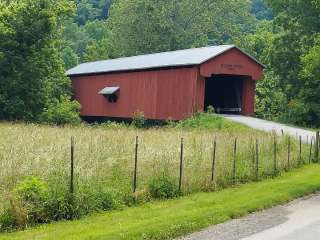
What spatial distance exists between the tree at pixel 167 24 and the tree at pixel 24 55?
1220 inches

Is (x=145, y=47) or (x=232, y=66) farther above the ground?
(x=145, y=47)

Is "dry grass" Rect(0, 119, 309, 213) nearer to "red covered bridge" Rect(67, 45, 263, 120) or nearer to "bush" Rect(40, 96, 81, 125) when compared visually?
"red covered bridge" Rect(67, 45, 263, 120)

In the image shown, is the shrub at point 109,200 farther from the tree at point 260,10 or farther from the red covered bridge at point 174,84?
the tree at point 260,10

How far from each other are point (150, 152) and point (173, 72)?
2031 centimetres

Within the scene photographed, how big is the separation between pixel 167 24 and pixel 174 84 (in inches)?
1312

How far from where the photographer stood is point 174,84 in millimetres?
35031

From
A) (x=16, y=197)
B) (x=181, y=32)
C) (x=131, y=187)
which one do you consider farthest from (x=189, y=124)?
(x=181, y=32)

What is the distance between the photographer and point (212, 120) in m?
32.2

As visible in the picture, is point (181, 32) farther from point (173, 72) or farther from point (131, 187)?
point (131, 187)

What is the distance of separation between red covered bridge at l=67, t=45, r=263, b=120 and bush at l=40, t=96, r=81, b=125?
9.26ft

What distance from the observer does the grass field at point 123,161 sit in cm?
1159

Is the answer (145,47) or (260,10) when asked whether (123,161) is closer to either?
(145,47)

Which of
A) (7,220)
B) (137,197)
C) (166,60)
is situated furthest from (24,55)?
(7,220)

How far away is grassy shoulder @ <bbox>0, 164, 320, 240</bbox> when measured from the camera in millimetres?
9797
